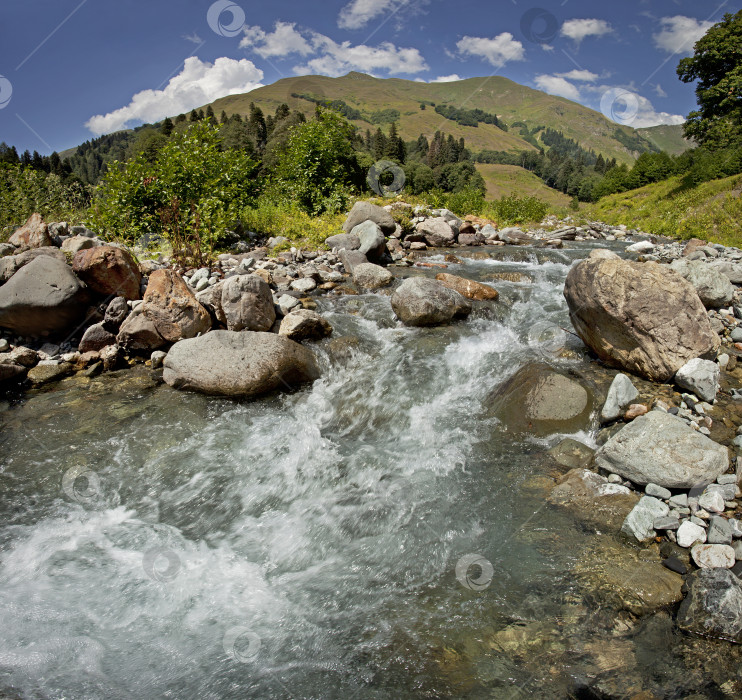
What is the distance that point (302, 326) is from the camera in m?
7.70

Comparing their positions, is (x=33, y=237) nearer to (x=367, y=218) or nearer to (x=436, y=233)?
(x=367, y=218)

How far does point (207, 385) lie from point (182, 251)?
5822 millimetres

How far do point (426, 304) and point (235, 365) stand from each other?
4.00 m

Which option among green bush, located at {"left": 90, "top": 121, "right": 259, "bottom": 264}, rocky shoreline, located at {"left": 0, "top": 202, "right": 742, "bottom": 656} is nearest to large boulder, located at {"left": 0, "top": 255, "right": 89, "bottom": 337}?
rocky shoreline, located at {"left": 0, "top": 202, "right": 742, "bottom": 656}

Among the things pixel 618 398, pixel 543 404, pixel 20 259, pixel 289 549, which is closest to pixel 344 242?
pixel 20 259

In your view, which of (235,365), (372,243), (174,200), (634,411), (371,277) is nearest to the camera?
(634,411)

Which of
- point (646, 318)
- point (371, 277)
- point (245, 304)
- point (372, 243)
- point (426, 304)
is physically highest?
point (372, 243)

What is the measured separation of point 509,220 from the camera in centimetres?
2298

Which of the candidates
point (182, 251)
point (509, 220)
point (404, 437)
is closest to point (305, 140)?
point (182, 251)

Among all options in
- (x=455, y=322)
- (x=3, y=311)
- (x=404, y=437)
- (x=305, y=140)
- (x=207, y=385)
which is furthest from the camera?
(x=305, y=140)

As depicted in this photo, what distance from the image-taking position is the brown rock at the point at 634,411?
17.3ft

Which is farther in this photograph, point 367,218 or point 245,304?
point 367,218

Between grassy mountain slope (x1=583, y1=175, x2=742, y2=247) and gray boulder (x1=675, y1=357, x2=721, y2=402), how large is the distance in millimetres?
13185

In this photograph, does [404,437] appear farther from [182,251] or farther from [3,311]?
[182,251]
